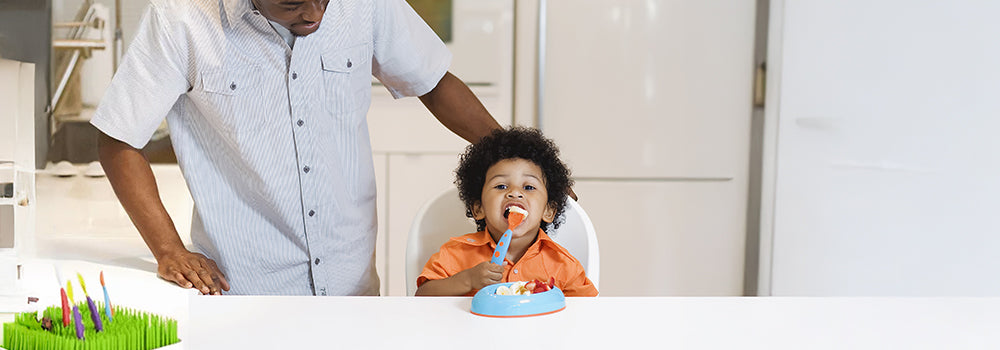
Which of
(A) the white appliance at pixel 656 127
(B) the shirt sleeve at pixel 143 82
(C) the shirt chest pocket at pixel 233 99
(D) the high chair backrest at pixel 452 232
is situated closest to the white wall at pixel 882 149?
(A) the white appliance at pixel 656 127

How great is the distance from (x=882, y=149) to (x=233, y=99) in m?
1.65

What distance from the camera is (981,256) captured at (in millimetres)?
1738

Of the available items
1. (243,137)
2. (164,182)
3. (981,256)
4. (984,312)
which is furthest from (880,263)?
(164,182)

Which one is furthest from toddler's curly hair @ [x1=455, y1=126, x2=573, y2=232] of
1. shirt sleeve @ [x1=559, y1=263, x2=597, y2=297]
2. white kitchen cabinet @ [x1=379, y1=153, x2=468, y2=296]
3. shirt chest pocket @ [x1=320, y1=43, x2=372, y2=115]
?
white kitchen cabinet @ [x1=379, y1=153, x2=468, y2=296]

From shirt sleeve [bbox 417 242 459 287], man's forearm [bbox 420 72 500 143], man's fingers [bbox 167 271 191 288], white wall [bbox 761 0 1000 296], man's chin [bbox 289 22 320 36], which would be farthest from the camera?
white wall [bbox 761 0 1000 296]

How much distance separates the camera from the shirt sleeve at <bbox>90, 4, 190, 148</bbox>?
4.29 ft

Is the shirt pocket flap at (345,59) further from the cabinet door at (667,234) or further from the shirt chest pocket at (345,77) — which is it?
the cabinet door at (667,234)

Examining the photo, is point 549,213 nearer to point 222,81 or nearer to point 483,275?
point 483,275

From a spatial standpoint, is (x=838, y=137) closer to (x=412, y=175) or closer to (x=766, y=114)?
(x=766, y=114)

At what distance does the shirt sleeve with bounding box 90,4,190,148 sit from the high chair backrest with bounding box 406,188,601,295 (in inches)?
19.3

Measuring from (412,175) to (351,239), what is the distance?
115cm

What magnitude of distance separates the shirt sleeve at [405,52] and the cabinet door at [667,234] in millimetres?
1230

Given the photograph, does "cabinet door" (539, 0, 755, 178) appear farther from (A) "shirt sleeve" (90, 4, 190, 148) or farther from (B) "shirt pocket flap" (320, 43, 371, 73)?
(A) "shirt sleeve" (90, 4, 190, 148)

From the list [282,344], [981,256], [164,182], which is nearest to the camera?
[282,344]
